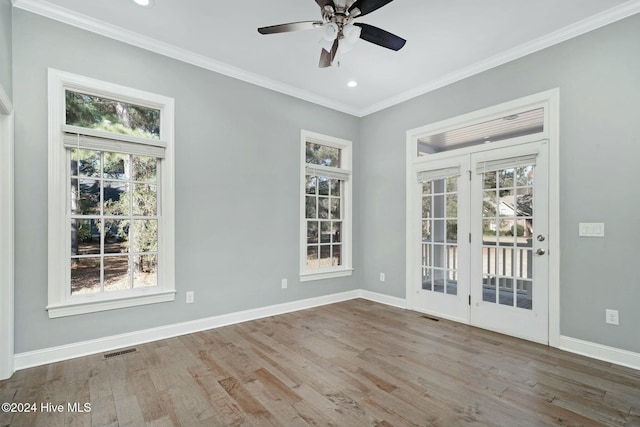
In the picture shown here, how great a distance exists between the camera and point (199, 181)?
11.6ft

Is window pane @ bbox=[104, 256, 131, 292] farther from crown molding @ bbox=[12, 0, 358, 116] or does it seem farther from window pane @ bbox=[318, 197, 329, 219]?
window pane @ bbox=[318, 197, 329, 219]

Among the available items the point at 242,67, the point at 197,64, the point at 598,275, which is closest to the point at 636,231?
the point at 598,275

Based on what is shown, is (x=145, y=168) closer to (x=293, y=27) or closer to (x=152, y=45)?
(x=152, y=45)

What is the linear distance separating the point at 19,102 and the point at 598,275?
540 cm

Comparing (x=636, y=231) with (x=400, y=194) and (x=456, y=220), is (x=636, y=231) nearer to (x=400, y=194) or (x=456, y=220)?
(x=456, y=220)

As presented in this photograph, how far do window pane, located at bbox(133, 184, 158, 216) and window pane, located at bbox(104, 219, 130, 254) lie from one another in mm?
179

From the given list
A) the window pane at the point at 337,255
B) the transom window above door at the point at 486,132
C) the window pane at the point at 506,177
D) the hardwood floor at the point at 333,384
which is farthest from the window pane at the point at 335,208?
the window pane at the point at 506,177

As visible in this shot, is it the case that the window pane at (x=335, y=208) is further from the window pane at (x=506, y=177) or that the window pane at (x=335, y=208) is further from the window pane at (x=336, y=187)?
the window pane at (x=506, y=177)

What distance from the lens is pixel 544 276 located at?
3123 mm

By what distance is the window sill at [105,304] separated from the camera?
271 centimetres

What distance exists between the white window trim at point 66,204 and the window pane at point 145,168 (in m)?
0.10

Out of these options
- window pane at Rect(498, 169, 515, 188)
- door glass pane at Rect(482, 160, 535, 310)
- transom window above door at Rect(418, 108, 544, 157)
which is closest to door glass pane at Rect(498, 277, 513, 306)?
door glass pane at Rect(482, 160, 535, 310)

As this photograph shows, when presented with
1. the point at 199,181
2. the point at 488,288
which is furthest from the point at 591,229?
the point at 199,181

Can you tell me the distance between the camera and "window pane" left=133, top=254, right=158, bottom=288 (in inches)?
127
